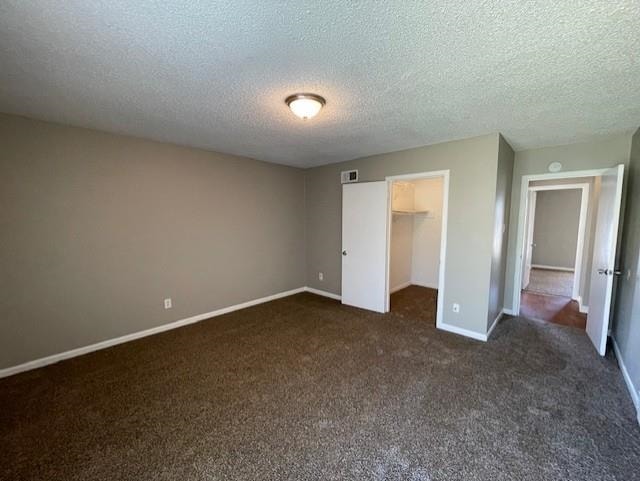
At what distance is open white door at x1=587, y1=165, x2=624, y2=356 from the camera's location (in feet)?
8.79

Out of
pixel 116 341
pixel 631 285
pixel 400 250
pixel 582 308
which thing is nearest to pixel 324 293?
pixel 400 250

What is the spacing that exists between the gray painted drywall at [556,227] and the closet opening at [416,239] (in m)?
4.39

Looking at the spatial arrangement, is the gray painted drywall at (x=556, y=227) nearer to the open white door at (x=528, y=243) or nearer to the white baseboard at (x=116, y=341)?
the open white door at (x=528, y=243)

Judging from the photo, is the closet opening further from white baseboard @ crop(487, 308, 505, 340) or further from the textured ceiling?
the textured ceiling

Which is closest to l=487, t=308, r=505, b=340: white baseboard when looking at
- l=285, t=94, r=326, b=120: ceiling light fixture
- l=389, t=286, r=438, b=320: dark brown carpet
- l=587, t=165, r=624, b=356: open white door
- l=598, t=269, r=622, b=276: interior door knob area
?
l=389, t=286, r=438, b=320: dark brown carpet

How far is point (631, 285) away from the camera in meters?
2.53

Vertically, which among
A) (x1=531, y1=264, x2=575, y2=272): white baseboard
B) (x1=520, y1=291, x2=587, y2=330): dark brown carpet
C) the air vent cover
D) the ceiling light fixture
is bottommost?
(x1=520, y1=291, x2=587, y2=330): dark brown carpet

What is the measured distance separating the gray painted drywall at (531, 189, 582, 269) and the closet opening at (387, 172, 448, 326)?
4393mm

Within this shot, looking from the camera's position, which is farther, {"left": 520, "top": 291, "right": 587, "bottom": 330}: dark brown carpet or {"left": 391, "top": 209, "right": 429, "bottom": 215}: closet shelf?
{"left": 391, "top": 209, "right": 429, "bottom": 215}: closet shelf

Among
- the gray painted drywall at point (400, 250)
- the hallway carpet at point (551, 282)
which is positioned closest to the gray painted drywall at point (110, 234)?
the gray painted drywall at point (400, 250)

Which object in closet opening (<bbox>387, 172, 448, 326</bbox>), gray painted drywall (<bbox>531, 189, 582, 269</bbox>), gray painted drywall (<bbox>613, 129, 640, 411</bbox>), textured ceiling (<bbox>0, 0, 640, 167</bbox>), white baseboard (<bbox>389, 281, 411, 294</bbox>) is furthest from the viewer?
gray painted drywall (<bbox>531, 189, 582, 269</bbox>)

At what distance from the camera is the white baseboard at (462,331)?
3178 millimetres

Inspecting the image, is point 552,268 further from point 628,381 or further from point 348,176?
point 348,176

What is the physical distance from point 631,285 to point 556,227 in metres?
6.27
